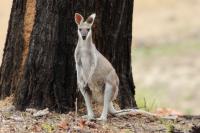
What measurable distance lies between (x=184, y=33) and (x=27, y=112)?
13.4 meters

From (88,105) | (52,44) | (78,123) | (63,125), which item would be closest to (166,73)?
(52,44)

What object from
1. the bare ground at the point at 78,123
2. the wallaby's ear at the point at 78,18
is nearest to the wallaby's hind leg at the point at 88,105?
the bare ground at the point at 78,123

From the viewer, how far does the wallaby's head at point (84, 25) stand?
7.96m

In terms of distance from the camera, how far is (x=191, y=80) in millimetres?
17547

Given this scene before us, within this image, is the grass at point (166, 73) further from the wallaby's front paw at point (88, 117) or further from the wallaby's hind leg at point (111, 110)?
the wallaby's front paw at point (88, 117)

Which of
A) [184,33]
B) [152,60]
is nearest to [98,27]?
[152,60]

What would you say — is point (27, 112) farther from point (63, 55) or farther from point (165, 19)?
point (165, 19)

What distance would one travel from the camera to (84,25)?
800 cm

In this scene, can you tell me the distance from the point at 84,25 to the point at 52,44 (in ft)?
2.15

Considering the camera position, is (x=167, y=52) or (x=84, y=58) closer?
(x=84, y=58)

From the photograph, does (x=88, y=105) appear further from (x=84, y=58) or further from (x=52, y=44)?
(x=52, y=44)

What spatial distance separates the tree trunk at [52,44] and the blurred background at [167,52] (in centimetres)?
479

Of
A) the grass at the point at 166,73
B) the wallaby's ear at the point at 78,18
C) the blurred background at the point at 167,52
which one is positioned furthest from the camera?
the blurred background at the point at 167,52

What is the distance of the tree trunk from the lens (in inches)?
335
